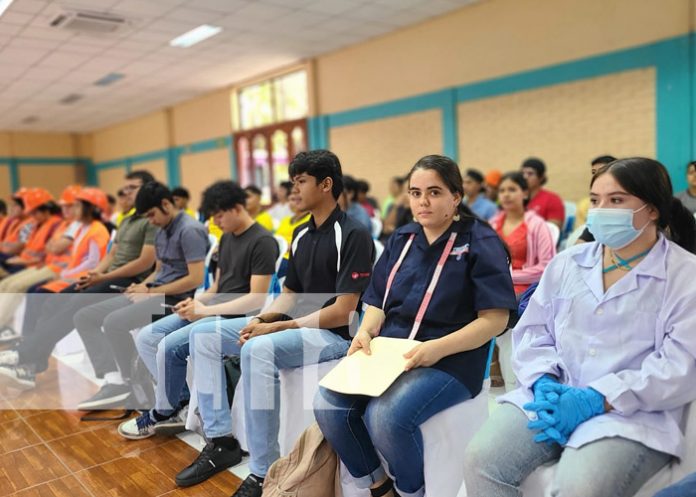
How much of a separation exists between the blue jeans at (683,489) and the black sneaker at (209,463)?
5.70 ft

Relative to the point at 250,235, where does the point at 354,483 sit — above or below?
below

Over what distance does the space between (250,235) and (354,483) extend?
4.48ft

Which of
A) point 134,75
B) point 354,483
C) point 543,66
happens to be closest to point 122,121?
point 134,75

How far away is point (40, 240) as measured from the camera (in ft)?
17.6

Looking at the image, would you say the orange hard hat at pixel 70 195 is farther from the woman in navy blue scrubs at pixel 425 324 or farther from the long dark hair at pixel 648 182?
the long dark hair at pixel 648 182

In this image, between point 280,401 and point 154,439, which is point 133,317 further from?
point 280,401

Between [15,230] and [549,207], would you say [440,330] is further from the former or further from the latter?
[15,230]

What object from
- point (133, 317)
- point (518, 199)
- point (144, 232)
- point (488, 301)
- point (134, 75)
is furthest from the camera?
point (134, 75)

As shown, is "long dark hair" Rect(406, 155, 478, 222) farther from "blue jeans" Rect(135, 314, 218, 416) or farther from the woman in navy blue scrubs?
"blue jeans" Rect(135, 314, 218, 416)

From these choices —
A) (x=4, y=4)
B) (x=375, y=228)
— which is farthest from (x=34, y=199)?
(x=375, y=228)

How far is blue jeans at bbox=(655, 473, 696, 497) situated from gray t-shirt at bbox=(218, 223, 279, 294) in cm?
187

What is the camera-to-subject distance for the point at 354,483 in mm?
1884

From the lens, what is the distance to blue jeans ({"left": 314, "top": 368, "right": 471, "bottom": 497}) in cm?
168

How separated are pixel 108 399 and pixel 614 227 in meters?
2.86
